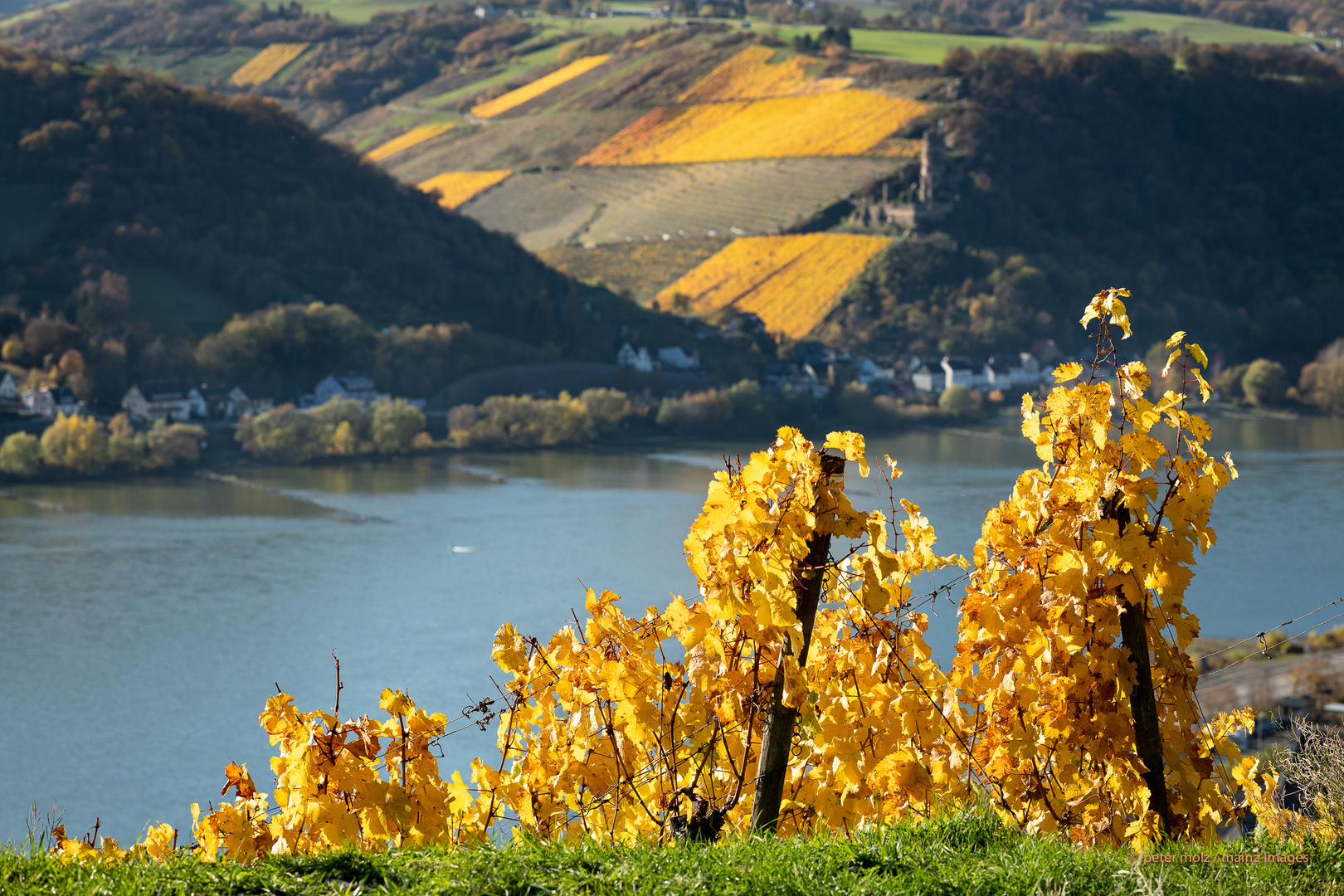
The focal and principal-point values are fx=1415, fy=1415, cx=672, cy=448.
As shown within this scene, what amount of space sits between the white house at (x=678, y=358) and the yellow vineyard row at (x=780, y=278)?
16.5ft

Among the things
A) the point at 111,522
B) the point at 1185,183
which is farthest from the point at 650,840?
the point at 1185,183

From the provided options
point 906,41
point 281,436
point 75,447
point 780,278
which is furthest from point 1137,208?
point 75,447

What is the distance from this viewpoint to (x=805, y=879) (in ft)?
7.52

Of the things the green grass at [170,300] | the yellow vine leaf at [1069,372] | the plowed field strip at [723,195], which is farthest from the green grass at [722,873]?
the plowed field strip at [723,195]

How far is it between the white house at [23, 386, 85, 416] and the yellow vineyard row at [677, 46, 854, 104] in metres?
36.6

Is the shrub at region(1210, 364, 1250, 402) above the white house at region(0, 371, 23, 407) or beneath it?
above

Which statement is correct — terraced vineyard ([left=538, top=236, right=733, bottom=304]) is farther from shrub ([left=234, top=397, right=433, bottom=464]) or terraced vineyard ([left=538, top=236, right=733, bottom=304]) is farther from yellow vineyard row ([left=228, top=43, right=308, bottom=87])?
yellow vineyard row ([left=228, top=43, right=308, bottom=87])

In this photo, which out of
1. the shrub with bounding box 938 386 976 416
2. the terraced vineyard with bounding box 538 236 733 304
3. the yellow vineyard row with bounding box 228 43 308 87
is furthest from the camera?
the yellow vineyard row with bounding box 228 43 308 87

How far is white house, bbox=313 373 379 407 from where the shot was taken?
35469mm

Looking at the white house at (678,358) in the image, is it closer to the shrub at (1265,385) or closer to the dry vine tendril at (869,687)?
the shrub at (1265,385)

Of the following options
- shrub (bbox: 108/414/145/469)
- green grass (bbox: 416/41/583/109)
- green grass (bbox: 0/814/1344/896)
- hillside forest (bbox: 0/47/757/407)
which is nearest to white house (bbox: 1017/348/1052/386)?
hillside forest (bbox: 0/47/757/407)

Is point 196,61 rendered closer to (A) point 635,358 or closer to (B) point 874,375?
(A) point 635,358

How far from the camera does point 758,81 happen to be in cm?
6303

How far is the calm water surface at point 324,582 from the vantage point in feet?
42.1
